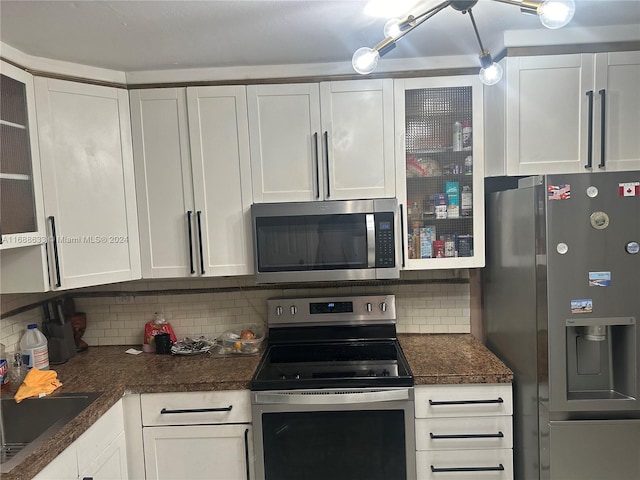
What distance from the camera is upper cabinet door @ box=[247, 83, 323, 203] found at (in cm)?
209

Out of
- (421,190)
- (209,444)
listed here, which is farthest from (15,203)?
(421,190)

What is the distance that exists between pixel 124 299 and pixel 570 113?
249cm

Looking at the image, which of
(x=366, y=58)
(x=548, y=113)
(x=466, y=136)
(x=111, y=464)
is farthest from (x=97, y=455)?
(x=548, y=113)

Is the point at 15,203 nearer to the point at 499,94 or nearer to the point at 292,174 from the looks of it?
the point at 292,174

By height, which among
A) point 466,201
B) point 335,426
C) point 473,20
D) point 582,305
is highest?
point 473,20

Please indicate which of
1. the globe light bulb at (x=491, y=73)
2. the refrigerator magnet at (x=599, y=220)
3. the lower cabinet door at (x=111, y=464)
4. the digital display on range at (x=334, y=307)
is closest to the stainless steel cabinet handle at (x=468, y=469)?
the digital display on range at (x=334, y=307)

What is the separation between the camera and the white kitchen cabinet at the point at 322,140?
2.08m

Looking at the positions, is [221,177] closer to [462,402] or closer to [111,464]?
[111,464]

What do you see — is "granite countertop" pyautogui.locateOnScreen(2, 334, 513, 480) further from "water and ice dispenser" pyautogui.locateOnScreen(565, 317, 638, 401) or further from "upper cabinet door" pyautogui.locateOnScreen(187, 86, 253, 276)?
"upper cabinet door" pyautogui.locateOnScreen(187, 86, 253, 276)

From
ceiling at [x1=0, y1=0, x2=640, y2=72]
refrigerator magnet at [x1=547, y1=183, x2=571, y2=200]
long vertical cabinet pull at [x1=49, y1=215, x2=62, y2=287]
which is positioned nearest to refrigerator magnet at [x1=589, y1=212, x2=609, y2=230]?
refrigerator magnet at [x1=547, y1=183, x2=571, y2=200]

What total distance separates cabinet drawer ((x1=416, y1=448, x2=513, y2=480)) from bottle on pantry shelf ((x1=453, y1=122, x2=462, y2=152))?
1.40 m

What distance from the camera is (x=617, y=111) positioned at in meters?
1.86

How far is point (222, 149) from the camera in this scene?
2117mm

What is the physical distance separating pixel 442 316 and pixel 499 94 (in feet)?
3.99
